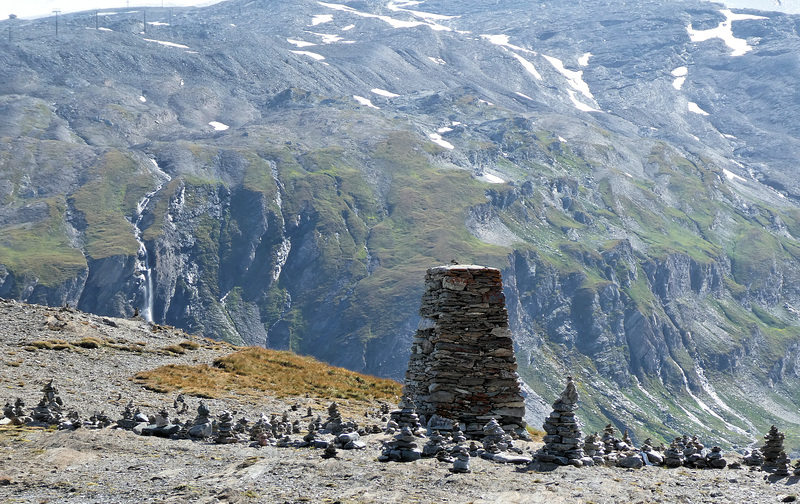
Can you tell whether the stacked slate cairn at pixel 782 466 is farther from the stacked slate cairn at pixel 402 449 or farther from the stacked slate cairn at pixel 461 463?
the stacked slate cairn at pixel 402 449

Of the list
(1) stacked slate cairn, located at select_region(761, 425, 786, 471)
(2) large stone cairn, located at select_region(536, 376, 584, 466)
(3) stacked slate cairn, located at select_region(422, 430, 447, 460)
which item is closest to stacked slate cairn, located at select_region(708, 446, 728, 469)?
(1) stacked slate cairn, located at select_region(761, 425, 786, 471)

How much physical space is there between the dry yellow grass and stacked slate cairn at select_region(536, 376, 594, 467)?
2229 centimetres

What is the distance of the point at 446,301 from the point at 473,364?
6.97ft

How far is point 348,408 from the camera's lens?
41.5 meters

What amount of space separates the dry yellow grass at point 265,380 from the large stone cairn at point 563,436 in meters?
22.3

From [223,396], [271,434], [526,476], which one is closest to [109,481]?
[271,434]

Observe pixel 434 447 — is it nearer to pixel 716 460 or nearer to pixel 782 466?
pixel 716 460

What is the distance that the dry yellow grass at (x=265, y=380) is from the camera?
43500mm

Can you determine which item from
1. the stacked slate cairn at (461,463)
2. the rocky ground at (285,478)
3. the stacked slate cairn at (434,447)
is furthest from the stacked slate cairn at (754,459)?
the stacked slate cairn at (434,447)

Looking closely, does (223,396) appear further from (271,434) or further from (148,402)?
(271,434)

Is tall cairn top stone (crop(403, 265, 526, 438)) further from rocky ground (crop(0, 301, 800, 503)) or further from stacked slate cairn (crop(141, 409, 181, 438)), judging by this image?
stacked slate cairn (crop(141, 409, 181, 438))

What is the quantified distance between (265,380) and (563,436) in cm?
2796

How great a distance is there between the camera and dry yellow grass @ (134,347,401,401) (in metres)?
43.5

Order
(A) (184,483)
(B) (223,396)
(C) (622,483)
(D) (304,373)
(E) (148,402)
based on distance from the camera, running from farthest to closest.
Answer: (D) (304,373)
(B) (223,396)
(E) (148,402)
(A) (184,483)
(C) (622,483)
